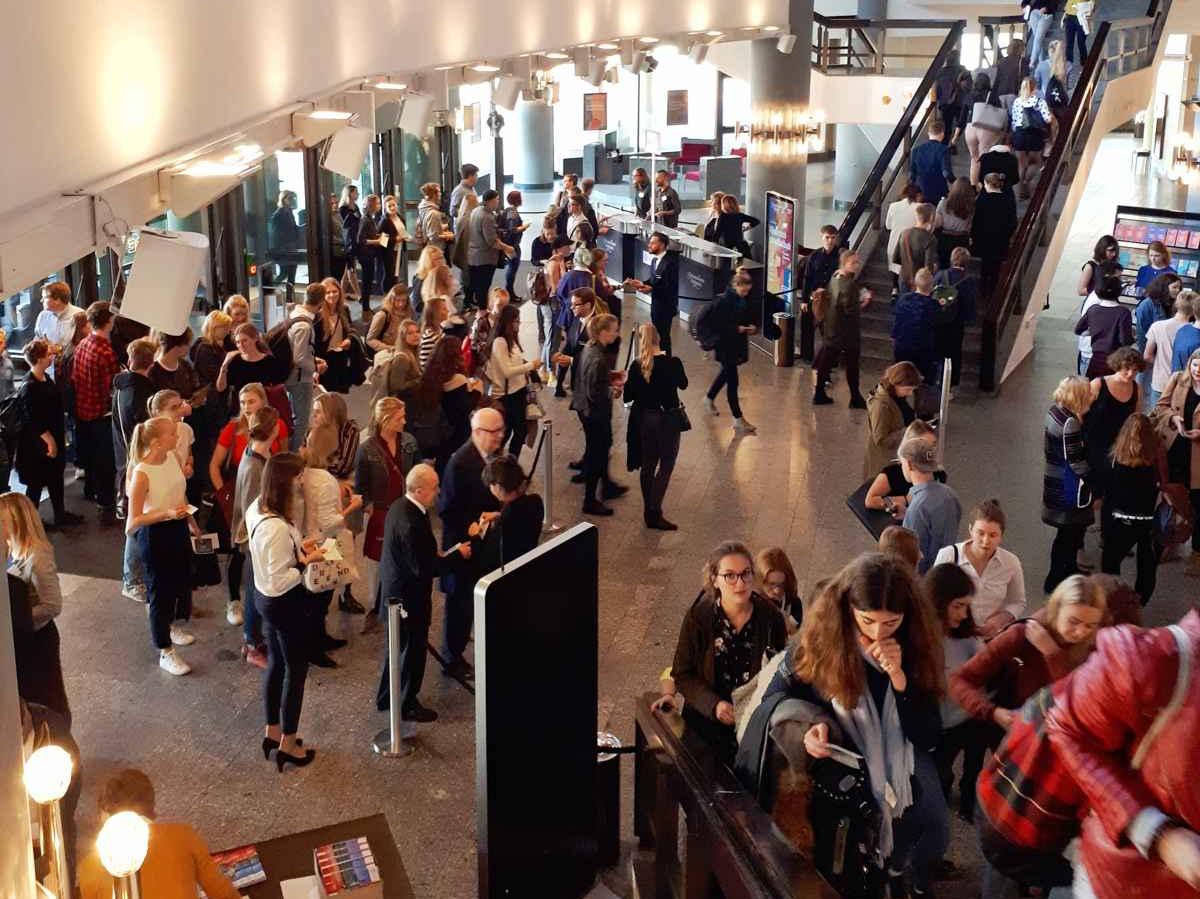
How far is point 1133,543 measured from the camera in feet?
27.9

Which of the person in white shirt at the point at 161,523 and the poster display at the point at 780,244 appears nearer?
the person in white shirt at the point at 161,523

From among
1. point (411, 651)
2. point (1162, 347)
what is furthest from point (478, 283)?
point (411, 651)

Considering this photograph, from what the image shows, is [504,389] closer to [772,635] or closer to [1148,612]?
[1148,612]

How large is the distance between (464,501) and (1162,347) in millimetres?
6155

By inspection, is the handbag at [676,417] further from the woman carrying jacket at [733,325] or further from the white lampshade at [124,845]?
the white lampshade at [124,845]

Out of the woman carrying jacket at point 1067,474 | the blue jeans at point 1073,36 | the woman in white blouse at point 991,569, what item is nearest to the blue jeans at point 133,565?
the woman in white blouse at point 991,569

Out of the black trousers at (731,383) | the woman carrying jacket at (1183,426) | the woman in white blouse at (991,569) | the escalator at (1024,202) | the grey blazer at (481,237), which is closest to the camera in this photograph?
the woman in white blouse at (991,569)

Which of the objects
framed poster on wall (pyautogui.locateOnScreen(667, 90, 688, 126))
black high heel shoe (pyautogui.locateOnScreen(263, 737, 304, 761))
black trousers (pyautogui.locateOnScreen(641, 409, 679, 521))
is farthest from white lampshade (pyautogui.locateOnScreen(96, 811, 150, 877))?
framed poster on wall (pyautogui.locateOnScreen(667, 90, 688, 126))

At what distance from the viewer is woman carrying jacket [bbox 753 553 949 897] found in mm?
4082

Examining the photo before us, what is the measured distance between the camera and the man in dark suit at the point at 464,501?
752 cm

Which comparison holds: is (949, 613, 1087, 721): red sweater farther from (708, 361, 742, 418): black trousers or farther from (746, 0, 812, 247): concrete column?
(746, 0, 812, 247): concrete column

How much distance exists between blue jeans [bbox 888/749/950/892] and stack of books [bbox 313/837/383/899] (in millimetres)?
1658

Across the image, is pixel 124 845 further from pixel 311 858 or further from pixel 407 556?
pixel 407 556

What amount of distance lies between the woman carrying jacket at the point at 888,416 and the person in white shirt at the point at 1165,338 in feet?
9.80
